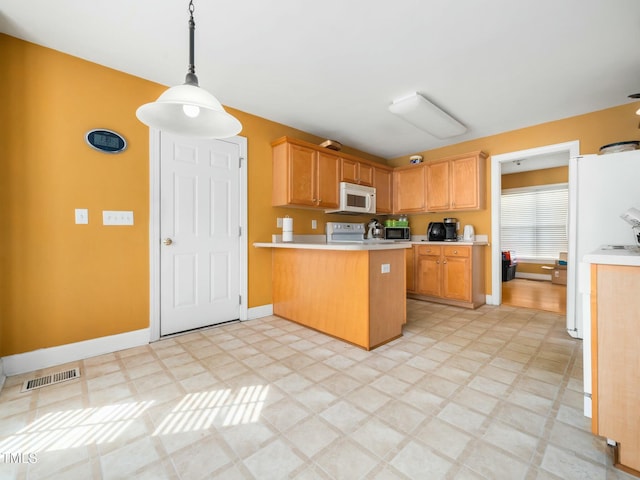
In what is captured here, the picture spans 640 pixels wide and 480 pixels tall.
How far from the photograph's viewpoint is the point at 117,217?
8.30 feet

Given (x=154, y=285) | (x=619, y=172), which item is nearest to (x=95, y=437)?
(x=154, y=285)

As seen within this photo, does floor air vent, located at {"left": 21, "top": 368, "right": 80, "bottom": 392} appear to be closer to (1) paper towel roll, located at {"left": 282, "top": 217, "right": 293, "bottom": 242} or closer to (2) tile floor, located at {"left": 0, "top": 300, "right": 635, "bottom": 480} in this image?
(2) tile floor, located at {"left": 0, "top": 300, "right": 635, "bottom": 480}

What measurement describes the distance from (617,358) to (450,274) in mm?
2917

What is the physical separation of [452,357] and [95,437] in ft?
7.95

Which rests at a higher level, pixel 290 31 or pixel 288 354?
pixel 290 31

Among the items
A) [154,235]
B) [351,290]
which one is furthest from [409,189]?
[154,235]

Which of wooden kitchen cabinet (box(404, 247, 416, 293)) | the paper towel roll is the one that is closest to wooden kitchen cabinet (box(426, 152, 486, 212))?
wooden kitchen cabinet (box(404, 247, 416, 293))

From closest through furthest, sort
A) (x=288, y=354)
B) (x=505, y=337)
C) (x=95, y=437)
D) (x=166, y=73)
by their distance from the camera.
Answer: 1. (x=95, y=437)
2. (x=288, y=354)
3. (x=166, y=73)
4. (x=505, y=337)

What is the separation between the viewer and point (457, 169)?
4258 millimetres

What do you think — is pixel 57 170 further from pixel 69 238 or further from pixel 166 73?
pixel 166 73

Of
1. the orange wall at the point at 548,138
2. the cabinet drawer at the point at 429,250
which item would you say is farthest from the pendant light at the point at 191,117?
the orange wall at the point at 548,138

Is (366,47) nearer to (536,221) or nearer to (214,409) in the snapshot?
(214,409)

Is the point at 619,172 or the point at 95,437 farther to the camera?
the point at 619,172

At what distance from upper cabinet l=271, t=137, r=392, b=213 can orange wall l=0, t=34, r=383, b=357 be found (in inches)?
56.5
